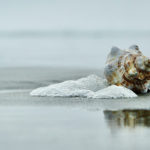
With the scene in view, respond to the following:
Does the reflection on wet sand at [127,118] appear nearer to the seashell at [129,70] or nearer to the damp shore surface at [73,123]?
the damp shore surface at [73,123]

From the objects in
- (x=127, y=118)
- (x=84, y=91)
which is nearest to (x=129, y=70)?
(x=84, y=91)

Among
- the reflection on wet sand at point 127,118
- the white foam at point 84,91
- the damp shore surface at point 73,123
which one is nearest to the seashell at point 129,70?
the white foam at point 84,91

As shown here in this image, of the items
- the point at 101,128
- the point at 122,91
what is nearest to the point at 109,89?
the point at 122,91

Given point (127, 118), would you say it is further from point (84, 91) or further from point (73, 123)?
point (84, 91)

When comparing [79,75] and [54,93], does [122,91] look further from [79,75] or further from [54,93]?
[79,75]

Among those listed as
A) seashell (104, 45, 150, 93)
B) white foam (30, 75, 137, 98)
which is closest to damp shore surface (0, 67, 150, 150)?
white foam (30, 75, 137, 98)

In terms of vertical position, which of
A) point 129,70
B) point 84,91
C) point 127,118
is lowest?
point 127,118

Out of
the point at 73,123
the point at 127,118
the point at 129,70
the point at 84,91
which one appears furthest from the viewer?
the point at 129,70

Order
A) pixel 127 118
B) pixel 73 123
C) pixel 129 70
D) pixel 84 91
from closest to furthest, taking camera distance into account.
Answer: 1. pixel 73 123
2. pixel 127 118
3. pixel 84 91
4. pixel 129 70
